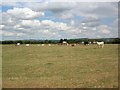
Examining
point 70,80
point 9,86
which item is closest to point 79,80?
point 70,80

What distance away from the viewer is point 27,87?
51.9ft

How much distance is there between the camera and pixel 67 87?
15.5 m

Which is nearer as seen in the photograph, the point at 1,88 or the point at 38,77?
the point at 1,88

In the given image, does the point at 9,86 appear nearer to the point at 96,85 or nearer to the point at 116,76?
the point at 96,85

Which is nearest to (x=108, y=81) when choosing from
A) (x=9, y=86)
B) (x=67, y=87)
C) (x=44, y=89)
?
(x=67, y=87)

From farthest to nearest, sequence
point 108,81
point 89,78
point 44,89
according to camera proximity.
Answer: point 89,78 < point 108,81 < point 44,89

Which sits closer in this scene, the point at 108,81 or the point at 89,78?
the point at 108,81

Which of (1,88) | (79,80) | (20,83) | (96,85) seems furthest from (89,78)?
(1,88)

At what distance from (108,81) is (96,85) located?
170 cm

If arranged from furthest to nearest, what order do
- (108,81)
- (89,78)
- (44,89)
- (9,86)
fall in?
(89,78)
(108,81)
(9,86)
(44,89)

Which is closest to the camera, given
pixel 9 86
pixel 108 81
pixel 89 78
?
pixel 9 86

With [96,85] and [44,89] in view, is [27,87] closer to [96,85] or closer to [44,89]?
[44,89]

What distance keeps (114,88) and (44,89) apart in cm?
344


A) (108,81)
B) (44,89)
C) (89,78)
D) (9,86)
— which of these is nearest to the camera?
(44,89)
